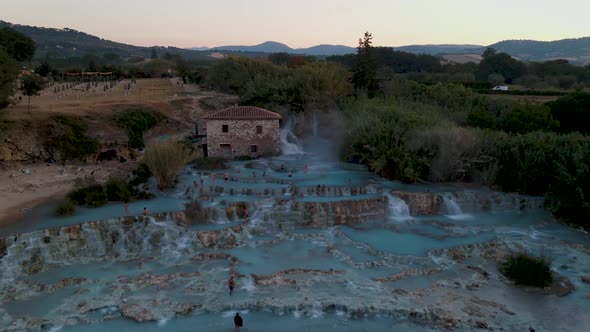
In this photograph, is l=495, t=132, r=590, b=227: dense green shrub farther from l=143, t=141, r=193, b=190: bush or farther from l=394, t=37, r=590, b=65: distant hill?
l=394, t=37, r=590, b=65: distant hill

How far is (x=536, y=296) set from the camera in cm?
1569

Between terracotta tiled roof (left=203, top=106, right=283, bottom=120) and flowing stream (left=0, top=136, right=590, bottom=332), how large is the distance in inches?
252

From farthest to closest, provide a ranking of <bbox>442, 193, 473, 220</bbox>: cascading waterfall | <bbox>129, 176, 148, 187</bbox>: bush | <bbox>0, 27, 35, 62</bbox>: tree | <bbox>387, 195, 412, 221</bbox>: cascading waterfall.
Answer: <bbox>0, 27, 35, 62</bbox>: tree → <bbox>129, 176, 148, 187</bbox>: bush → <bbox>442, 193, 473, 220</bbox>: cascading waterfall → <bbox>387, 195, 412, 221</bbox>: cascading waterfall

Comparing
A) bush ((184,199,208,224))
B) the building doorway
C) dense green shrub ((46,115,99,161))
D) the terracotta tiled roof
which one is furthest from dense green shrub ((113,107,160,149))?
bush ((184,199,208,224))

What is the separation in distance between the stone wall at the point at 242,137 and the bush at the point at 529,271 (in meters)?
18.2

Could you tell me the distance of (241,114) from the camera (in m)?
31.2

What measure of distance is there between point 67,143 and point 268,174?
12628 mm

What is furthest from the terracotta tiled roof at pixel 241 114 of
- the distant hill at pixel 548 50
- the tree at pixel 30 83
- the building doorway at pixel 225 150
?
the distant hill at pixel 548 50

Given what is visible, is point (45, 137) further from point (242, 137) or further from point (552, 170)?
point (552, 170)

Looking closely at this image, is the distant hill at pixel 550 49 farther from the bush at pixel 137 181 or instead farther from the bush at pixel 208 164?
the bush at pixel 137 181

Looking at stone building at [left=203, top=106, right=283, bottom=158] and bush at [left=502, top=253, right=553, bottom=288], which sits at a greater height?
stone building at [left=203, top=106, right=283, bottom=158]

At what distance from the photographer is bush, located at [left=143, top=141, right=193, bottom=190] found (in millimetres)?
24172

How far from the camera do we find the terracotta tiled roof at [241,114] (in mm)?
30875

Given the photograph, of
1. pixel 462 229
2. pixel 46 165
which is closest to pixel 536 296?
pixel 462 229
